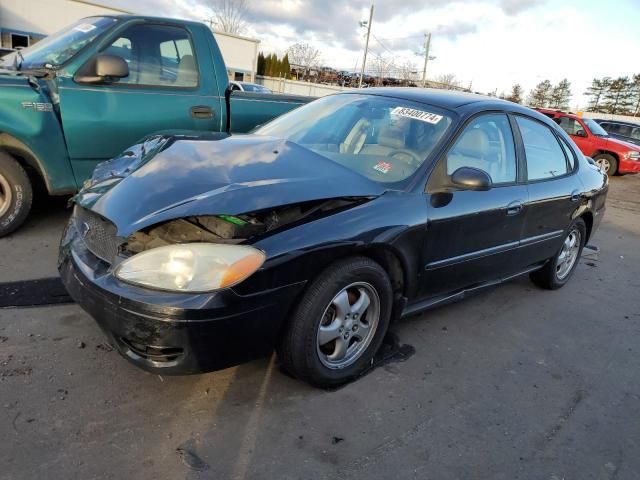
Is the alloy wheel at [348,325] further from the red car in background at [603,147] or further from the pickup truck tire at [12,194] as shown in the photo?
the red car in background at [603,147]

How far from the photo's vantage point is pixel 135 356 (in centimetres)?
229

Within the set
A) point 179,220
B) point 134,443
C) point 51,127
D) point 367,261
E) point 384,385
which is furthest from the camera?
point 51,127

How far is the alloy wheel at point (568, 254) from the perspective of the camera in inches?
187

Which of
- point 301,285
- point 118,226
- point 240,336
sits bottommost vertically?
point 240,336

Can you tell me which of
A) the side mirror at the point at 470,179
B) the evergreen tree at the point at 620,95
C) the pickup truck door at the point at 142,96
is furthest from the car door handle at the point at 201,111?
the evergreen tree at the point at 620,95

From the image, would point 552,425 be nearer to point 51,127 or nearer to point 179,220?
point 179,220

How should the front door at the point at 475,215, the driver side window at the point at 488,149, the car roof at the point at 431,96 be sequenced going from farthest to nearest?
the car roof at the point at 431,96, the driver side window at the point at 488,149, the front door at the point at 475,215

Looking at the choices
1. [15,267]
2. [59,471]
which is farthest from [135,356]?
[15,267]

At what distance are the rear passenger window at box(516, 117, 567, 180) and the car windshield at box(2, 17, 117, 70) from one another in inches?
147

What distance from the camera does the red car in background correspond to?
14.6 metres

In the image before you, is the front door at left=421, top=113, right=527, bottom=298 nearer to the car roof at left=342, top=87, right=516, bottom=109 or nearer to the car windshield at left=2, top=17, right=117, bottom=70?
the car roof at left=342, top=87, right=516, bottom=109

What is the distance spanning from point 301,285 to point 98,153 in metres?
2.90

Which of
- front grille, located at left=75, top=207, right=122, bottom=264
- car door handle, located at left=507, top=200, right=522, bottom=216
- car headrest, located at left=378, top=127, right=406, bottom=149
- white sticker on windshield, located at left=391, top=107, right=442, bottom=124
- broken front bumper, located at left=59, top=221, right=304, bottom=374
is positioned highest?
white sticker on windshield, located at left=391, top=107, right=442, bottom=124

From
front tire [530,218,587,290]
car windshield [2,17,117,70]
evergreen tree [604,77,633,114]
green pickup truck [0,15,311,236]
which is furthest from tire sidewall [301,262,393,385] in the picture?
evergreen tree [604,77,633,114]
